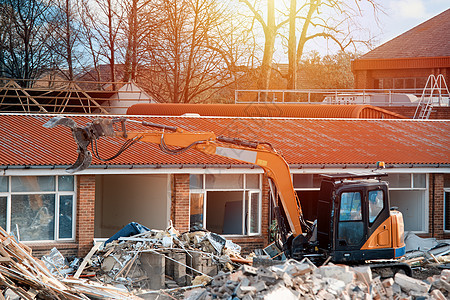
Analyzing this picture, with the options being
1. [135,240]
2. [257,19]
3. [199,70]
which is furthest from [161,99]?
[135,240]

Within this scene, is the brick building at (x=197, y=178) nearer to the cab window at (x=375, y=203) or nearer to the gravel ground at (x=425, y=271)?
the gravel ground at (x=425, y=271)

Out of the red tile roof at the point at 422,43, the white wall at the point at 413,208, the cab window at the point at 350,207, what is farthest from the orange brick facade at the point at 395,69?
Answer: the cab window at the point at 350,207

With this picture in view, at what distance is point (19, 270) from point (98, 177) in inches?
403

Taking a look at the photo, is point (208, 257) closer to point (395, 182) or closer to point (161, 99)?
point (395, 182)

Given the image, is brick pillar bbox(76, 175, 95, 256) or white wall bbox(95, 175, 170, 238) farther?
white wall bbox(95, 175, 170, 238)

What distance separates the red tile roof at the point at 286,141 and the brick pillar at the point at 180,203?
2.19ft

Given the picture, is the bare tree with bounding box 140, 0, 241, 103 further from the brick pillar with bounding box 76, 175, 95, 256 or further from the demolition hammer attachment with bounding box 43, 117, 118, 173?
the demolition hammer attachment with bounding box 43, 117, 118, 173

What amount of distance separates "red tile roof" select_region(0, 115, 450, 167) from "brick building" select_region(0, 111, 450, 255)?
3cm

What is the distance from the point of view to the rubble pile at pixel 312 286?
11.6 m

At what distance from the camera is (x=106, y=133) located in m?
12.6

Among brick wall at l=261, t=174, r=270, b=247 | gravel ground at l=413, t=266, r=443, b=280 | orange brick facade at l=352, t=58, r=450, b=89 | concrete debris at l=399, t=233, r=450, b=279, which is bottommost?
gravel ground at l=413, t=266, r=443, b=280

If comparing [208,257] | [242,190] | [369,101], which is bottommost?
[208,257]

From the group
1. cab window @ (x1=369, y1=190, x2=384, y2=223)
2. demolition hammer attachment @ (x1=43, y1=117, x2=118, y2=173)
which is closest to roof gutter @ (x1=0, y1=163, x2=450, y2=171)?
demolition hammer attachment @ (x1=43, y1=117, x2=118, y2=173)

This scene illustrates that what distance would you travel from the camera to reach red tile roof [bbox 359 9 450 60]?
3875cm
